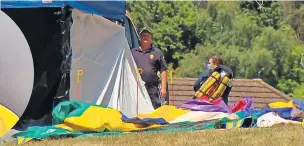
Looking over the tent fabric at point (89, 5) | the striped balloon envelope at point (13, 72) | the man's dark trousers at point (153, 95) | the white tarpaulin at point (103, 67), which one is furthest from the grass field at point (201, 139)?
the man's dark trousers at point (153, 95)

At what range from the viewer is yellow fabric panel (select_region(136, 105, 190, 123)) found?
25.5 ft

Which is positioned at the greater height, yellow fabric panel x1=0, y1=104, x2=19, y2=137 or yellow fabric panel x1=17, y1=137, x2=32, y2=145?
yellow fabric panel x1=0, y1=104, x2=19, y2=137

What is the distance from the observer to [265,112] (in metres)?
8.47

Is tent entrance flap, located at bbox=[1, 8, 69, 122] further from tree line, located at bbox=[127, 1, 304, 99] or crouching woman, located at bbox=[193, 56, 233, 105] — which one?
tree line, located at bbox=[127, 1, 304, 99]

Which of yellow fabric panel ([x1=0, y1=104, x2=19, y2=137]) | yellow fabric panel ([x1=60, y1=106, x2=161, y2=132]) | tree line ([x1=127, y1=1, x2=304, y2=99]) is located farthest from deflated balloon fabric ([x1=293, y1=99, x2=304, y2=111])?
tree line ([x1=127, y1=1, x2=304, y2=99])

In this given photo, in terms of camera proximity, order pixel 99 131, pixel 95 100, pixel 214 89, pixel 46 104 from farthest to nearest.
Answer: pixel 214 89
pixel 95 100
pixel 46 104
pixel 99 131

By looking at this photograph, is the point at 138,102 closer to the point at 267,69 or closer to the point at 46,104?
the point at 46,104

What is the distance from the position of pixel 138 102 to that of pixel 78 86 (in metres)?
1.03

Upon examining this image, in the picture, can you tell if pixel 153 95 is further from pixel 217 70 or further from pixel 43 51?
pixel 43 51

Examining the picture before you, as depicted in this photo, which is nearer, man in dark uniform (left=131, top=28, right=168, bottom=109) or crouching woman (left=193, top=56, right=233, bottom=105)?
man in dark uniform (left=131, top=28, right=168, bottom=109)

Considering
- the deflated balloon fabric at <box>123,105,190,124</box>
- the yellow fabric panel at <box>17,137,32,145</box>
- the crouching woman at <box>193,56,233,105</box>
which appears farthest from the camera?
the crouching woman at <box>193,56,233,105</box>

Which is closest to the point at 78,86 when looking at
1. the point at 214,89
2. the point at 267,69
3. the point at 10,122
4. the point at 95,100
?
the point at 95,100

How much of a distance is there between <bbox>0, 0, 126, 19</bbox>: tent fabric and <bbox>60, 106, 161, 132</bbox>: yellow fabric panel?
1.28 metres

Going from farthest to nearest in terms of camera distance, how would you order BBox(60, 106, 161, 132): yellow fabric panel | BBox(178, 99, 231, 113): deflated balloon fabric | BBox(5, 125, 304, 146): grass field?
1. BBox(178, 99, 231, 113): deflated balloon fabric
2. BBox(60, 106, 161, 132): yellow fabric panel
3. BBox(5, 125, 304, 146): grass field
